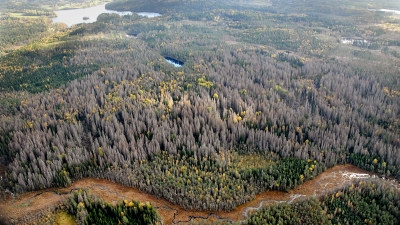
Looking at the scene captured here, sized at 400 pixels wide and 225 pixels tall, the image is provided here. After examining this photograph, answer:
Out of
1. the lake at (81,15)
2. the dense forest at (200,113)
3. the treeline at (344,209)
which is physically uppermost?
the lake at (81,15)

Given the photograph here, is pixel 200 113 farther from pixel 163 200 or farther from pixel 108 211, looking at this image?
pixel 108 211

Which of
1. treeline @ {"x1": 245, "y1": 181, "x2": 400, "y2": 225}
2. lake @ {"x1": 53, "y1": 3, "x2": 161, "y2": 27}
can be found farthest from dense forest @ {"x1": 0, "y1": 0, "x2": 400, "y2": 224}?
lake @ {"x1": 53, "y1": 3, "x2": 161, "y2": 27}

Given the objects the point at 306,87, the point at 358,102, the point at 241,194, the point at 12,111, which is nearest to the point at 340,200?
the point at 241,194

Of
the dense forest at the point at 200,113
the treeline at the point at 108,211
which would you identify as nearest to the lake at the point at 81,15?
the dense forest at the point at 200,113

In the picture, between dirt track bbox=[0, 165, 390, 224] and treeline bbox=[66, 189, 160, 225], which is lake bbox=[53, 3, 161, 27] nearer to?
dirt track bbox=[0, 165, 390, 224]

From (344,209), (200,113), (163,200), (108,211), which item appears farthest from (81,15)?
(344,209)

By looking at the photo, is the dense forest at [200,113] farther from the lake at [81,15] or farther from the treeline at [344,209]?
the lake at [81,15]
